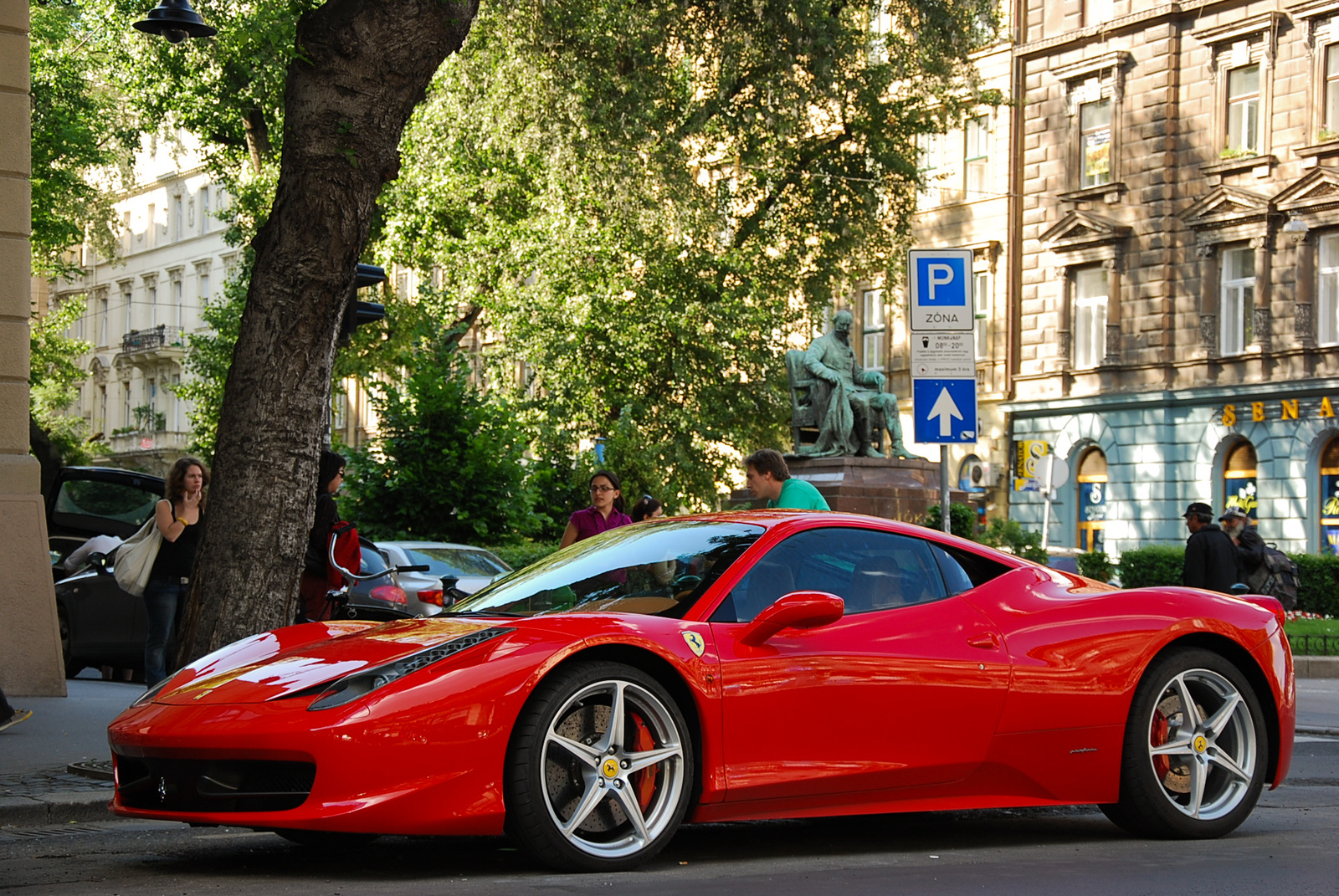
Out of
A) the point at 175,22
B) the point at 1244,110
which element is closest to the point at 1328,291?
the point at 1244,110

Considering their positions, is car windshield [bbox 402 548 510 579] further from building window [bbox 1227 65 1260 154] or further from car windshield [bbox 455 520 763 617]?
building window [bbox 1227 65 1260 154]

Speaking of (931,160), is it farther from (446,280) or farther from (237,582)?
(237,582)

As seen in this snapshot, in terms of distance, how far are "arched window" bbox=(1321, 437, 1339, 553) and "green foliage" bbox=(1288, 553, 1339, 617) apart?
9649mm

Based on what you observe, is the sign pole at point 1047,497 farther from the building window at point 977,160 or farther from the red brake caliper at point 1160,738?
the red brake caliper at point 1160,738

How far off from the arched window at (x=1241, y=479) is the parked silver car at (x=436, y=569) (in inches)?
→ 897

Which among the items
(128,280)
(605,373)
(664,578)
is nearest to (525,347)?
(605,373)

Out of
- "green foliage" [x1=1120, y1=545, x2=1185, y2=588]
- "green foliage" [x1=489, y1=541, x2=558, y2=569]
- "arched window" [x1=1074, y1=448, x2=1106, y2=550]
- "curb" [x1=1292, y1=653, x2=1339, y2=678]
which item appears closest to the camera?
"curb" [x1=1292, y1=653, x2=1339, y2=678]

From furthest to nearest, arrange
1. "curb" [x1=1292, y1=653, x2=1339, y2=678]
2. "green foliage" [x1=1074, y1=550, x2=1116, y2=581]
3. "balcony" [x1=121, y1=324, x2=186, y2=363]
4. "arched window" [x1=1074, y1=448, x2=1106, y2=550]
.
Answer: "balcony" [x1=121, y1=324, x2=186, y2=363] → "arched window" [x1=1074, y1=448, x2=1106, y2=550] → "green foliage" [x1=1074, y1=550, x2=1116, y2=581] → "curb" [x1=1292, y1=653, x2=1339, y2=678]

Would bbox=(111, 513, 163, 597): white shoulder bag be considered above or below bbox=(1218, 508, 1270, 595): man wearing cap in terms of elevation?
above

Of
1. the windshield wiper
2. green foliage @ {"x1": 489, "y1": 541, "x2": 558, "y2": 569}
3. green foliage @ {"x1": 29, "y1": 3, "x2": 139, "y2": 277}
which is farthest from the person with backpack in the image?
green foliage @ {"x1": 29, "y1": 3, "x2": 139, "y2": 277}

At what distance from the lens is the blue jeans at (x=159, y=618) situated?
1106 centimetres

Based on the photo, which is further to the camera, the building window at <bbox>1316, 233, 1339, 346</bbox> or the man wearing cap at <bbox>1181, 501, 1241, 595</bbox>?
the building window at <bbox>1316, 233, 1339, 346</bbox>

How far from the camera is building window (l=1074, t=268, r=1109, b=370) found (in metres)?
39.2

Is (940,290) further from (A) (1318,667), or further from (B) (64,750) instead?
(A) (1318,667)
